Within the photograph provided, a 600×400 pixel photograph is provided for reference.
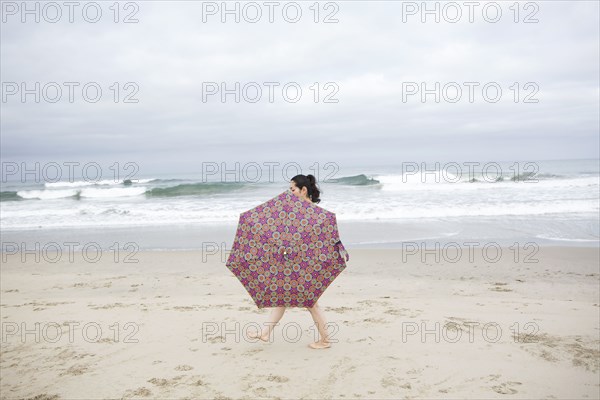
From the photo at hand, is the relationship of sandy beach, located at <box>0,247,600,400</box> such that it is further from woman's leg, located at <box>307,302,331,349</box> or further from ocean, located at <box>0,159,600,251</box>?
ocean, located at <box>0,159,600,251</box>

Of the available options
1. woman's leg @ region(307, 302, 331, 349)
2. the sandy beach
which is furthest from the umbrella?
the sandy beach

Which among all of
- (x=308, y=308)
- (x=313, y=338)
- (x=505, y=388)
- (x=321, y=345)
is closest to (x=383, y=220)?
(x=313, y=338)

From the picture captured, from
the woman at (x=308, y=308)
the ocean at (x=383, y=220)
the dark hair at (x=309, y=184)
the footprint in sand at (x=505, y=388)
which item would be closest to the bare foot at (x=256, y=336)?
the woman at (x=308, y=308)

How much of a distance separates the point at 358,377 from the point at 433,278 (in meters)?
4.50

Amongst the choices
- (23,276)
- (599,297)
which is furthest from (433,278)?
(23,276)

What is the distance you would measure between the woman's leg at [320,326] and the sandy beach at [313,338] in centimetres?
9

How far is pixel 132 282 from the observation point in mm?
8562

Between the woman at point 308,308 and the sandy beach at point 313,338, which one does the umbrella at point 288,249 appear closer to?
the woman at point 308,308

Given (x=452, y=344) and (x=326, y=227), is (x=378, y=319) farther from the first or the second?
(x=326, y=227)

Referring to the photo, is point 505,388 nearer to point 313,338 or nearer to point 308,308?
point 308,308

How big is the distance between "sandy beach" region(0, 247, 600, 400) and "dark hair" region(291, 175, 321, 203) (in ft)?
5.35

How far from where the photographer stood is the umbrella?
4.31 metres

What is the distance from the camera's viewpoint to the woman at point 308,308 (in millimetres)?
4676

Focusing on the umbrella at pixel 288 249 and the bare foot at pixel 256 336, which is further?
the bare foot at pixel 256 336
